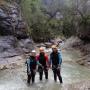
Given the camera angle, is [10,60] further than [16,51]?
No

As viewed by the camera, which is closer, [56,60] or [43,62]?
[56,60]

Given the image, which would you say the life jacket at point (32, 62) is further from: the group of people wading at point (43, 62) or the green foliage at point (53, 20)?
the green foliage at point (53, 20)

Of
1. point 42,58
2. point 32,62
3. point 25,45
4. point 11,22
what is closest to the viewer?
point 32,62

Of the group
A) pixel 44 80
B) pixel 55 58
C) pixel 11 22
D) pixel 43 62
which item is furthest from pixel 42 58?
pixel 11 22

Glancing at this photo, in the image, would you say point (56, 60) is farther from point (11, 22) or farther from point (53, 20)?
point (53, 20)

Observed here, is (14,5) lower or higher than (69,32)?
higher

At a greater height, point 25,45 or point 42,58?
point 42,58

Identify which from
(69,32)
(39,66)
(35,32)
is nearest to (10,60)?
(39,66)

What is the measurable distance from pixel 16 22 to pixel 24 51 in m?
4.13

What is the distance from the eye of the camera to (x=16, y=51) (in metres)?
30.8

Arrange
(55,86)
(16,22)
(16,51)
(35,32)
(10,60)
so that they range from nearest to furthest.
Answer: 1. (55,86)
2. (10,60)
3. (16,51)
4. (16,22)
5. (35,32)

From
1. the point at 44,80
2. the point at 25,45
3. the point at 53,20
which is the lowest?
the point at 53,20

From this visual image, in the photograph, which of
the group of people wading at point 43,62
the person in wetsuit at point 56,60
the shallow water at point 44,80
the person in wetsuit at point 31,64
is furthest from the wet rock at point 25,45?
the person in wetsuit at point 56,60

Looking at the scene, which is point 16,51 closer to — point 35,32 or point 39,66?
point 39,66
